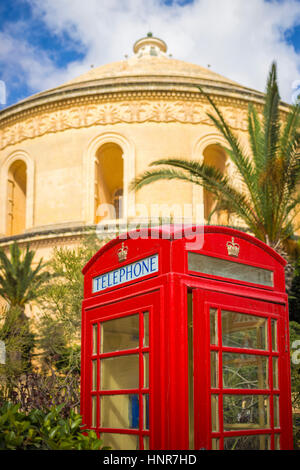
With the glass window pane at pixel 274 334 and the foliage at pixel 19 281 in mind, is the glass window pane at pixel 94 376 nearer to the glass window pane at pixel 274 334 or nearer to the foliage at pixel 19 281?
the glass window pane at pixel 274 334

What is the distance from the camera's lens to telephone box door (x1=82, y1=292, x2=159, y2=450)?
4.37m

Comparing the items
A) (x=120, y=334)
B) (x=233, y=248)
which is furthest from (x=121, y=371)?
(x=233, y=248)

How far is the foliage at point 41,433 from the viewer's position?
429 centimetres

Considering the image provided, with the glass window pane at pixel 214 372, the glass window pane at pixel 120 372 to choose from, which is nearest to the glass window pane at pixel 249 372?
the glass window pane at pixel 214 372

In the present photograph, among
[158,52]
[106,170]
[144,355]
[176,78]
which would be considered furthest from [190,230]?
[158,52]

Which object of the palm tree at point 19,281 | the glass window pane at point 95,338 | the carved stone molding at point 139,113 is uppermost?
the carved stone molding at point 139,113

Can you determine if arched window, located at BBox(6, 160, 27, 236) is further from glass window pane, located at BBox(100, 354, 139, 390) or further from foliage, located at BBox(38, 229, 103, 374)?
glass window pane, located at BBox(100, 354, 139, 390)

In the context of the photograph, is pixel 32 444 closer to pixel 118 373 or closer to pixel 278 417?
pixel 118 373

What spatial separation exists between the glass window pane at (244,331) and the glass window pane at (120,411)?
3.04 ft

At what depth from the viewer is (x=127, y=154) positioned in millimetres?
22016

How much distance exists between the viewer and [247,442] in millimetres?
4438

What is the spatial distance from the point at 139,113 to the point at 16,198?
7061 millimetres

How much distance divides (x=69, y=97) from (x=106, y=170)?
3.92m
